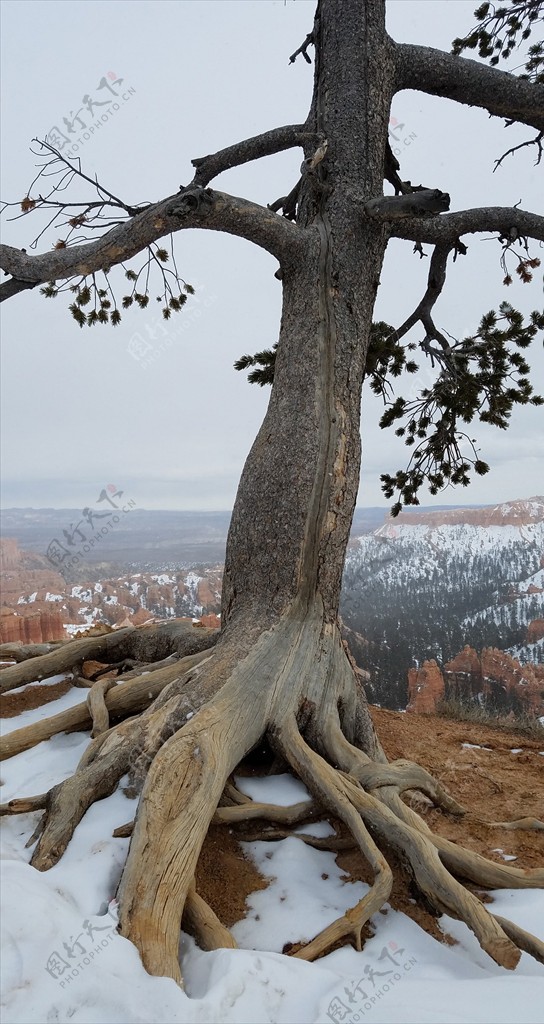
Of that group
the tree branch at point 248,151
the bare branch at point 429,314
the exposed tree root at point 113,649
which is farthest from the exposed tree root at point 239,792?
the tree branch at point 248,151

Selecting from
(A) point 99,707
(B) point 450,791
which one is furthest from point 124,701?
(B) point 450,791

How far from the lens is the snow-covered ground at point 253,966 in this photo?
5.08ft

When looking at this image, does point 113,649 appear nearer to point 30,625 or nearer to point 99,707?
point 99,707

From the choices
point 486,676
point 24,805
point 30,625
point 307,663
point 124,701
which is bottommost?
point 486,676

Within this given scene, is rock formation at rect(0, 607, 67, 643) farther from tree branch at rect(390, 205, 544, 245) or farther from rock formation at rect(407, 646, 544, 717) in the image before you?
tree branch at rect(390, 205, 544, 245)

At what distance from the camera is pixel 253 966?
5.72ft

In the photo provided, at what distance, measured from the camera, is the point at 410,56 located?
411 centimetres

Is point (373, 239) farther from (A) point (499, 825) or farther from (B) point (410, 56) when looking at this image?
(A) point (499, 825)

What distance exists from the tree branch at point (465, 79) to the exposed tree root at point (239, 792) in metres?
3.73

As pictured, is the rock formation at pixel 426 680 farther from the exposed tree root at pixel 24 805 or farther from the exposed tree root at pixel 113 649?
the exposed tree root at pixel 24 805

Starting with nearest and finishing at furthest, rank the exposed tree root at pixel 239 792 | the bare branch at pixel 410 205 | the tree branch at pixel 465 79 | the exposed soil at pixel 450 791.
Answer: the exposed tree root at pixel 239 792
the exposed soil at pixel 450 791
the bare branch at pixel 410 205
the tree branch at pixel 465 79

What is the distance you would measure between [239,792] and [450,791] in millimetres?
1383

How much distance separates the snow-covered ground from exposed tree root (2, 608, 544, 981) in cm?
8

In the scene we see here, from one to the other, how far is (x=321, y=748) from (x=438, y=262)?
394 cm
